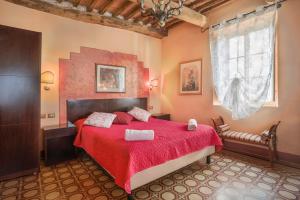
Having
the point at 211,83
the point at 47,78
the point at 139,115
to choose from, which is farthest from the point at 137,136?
the point at 211,83

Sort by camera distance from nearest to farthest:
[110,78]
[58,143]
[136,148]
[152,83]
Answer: [136,148]
[58,143]
[110,78]
[152,83]

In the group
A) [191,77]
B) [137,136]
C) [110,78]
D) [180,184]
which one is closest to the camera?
[137,136]

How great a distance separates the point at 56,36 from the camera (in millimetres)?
3572

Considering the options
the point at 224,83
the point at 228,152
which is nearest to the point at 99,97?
the point at 224,83

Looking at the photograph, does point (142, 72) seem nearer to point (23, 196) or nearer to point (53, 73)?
point (53, 73)

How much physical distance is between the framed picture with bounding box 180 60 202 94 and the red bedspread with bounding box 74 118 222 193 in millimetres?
1720

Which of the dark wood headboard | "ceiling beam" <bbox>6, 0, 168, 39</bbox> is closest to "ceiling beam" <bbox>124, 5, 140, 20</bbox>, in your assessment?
"ceiling beam" <bbox>6, 0, 168, 39</bbox>

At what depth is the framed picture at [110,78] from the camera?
4152 mm

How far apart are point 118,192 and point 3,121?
1.95 meters

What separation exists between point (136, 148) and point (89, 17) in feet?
11.0

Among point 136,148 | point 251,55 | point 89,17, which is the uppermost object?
point 89,17

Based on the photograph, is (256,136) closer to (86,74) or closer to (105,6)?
(86,74)

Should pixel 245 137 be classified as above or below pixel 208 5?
below

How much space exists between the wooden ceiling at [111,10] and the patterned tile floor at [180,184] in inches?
115
